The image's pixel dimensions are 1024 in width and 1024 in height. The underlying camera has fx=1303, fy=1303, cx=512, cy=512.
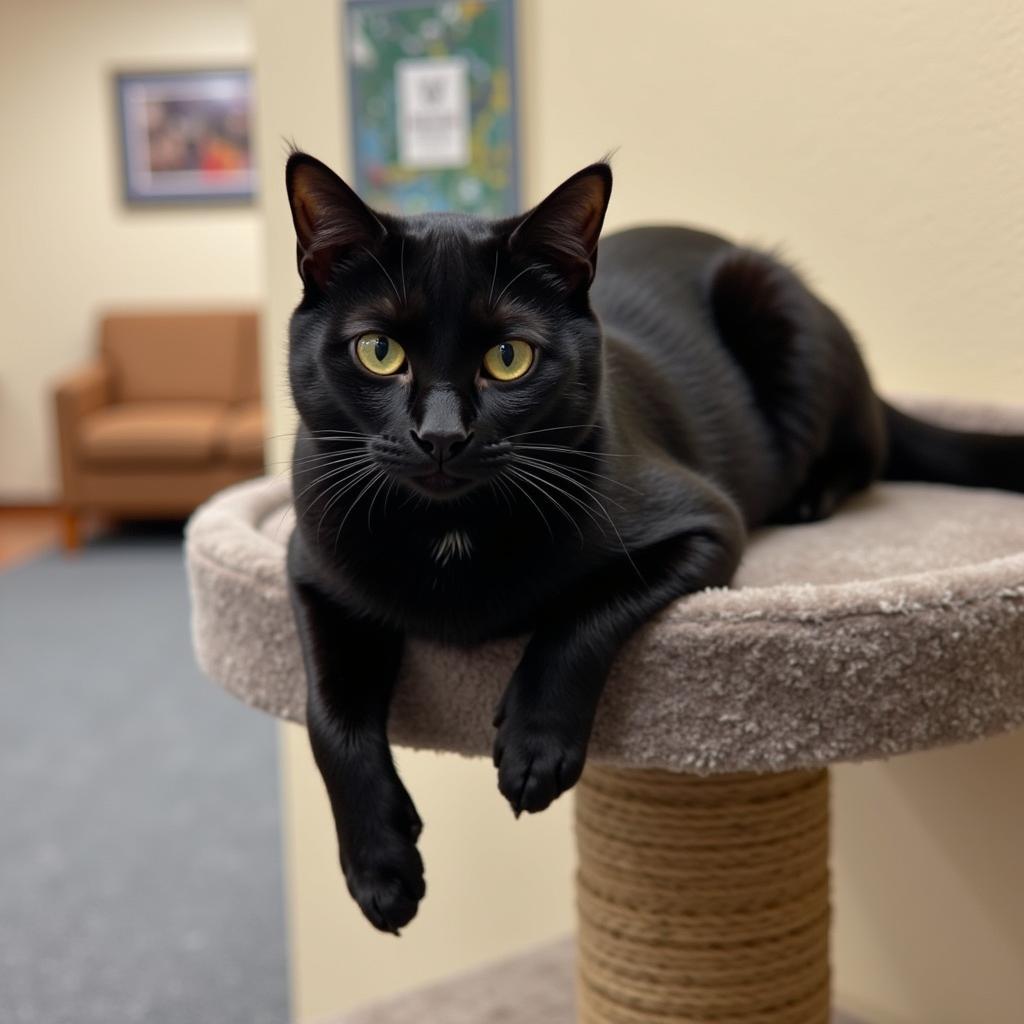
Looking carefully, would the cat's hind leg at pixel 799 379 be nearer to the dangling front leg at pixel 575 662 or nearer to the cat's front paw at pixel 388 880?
the dangling front leg at pixel 575 662

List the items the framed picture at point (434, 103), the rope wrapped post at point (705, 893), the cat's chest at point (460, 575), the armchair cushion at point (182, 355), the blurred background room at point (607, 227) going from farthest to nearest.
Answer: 1. the armchair cushion at point (182, 355)
2. the framed picture at point (434, 103)
3. the blurred background room at point (607, 227)
4. the rope wrapped post at point (705, 893)
5. the cat's chest at point (460, 575)

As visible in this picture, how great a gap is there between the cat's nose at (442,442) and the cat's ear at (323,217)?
15cm

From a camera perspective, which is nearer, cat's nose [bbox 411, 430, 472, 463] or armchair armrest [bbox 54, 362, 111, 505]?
cat's nose [bbox 411, 430, 472, 463]

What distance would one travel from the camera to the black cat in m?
0.80

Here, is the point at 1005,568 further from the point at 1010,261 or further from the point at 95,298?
the point at 95,298

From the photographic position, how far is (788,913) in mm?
1125

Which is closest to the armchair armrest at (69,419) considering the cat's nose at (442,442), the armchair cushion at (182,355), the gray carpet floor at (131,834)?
the armchair cushion at (182,355)

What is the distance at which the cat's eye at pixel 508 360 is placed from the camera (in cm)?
81

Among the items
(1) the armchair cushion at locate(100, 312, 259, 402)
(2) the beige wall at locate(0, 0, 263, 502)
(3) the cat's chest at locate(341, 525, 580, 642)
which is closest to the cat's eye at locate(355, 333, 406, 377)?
(3) the cat's chest at locate(341, 525, 580, 642)

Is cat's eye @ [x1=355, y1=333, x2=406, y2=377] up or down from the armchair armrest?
up

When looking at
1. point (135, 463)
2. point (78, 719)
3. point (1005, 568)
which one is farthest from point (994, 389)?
point (135, 463)

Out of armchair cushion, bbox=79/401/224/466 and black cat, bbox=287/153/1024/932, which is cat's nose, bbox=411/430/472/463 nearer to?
black cat, bbox=287/153/1024/932

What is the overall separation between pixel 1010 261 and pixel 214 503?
79 centimetres

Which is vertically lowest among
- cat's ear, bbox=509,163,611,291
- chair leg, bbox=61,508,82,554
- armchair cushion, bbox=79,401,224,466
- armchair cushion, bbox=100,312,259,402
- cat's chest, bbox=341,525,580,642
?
chair leg, bbox=61,508,82,554
